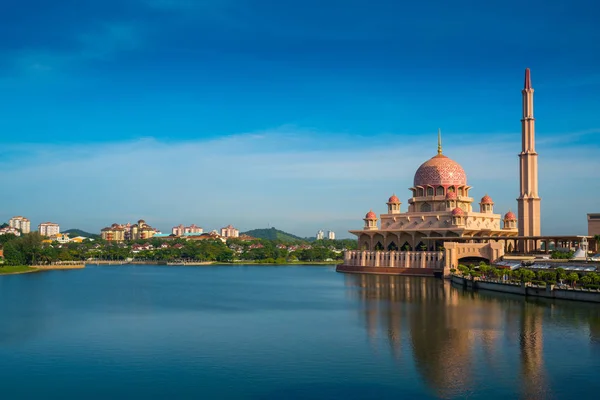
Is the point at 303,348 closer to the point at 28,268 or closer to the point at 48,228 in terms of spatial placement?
the point at 28,268

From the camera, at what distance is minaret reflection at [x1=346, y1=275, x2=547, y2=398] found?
16.1 metres

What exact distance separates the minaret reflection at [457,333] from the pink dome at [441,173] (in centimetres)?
2144

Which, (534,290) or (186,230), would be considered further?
(186,230)

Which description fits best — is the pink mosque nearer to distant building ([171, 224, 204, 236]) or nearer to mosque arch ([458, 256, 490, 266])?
mosque arch ([458, 256, 490, 266])

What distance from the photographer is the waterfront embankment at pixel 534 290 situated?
2878 centimetres

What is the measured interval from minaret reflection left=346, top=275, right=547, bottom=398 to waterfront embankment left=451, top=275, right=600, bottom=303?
100cm

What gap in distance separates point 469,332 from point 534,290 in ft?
38.2

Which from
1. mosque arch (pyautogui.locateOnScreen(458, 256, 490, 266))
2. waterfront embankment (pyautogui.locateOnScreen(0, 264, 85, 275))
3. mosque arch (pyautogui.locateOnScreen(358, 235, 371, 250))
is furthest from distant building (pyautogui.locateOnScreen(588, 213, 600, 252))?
Answer: waterfront embankment (pyautogui.locateOnScreen(0, 264, 85, 275))

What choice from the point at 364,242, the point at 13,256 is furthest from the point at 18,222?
the point at 364,242

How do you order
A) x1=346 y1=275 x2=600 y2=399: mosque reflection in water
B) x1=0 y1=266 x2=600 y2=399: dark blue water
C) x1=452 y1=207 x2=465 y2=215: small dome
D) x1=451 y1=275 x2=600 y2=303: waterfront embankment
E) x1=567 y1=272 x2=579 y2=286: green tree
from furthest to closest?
x1=452 y1=207 x2=465 y2=215: small dome
x1=567 y1=272 x2=579 y2=286: green tree
x1=451 y1=275 x2=600 y2=303: waterfront embankment
x1=346 y1=275 x2=600 y2=399: mosque reflection in water
x1=0 y1=266 x2=600 y2=399: dark blue water

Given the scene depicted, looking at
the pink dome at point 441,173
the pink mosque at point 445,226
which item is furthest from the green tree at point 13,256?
the pink dome at point 441,173

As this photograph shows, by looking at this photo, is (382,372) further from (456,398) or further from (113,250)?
(113,250)

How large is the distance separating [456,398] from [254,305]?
1809 centimetres

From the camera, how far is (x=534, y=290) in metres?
31.9
